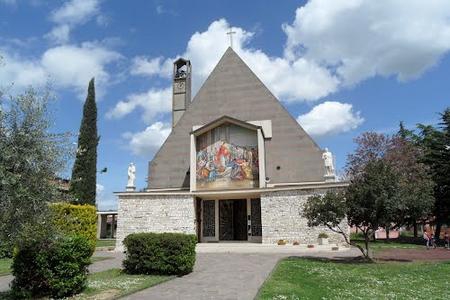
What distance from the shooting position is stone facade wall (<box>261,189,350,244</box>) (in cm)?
2600

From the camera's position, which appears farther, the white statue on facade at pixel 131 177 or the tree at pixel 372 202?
the white statue on facade at pixel 131 177

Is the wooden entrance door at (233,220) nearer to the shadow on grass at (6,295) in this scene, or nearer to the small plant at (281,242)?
the small plant at (281,242)

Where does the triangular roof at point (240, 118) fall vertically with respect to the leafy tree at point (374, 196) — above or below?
above

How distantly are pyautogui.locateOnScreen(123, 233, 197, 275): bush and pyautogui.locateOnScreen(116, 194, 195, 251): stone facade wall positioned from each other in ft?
46.8

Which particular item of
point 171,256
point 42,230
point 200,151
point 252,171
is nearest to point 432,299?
point 171,256

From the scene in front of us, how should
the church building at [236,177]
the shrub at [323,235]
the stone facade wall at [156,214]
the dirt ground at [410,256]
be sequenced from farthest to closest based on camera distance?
the stone facade wall at [156,214] → the church building at [236,177] → the shrub at [323,235] → the dirt ground at [410,256]

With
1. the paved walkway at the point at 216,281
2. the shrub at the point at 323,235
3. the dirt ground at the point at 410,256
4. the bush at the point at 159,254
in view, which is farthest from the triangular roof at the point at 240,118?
the bush at the point at 159,254

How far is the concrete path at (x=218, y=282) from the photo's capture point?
10625mm

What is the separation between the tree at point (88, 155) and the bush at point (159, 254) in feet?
51.6

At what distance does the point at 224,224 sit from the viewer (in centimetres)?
3072

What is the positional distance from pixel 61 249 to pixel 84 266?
982 millimetres

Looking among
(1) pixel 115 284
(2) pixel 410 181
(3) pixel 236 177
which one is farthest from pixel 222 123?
(1) pixel 115 284

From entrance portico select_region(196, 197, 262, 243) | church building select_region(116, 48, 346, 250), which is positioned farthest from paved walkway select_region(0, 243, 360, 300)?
entrance portico select_region(196, 197, 262, 243)

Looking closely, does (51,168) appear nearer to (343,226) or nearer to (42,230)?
(42,230)
